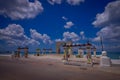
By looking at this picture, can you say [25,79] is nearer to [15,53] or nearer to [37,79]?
[37,79]

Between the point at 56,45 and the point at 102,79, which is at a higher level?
the point at 56,45

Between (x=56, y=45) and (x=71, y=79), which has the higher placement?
(x=56, y=45)

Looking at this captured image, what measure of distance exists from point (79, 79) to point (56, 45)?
37722 millimetres

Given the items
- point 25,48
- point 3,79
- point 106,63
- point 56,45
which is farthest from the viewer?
point 56,45

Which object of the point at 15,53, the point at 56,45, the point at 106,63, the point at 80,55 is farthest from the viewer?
the point at 56,45

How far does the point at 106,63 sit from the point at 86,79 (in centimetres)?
803

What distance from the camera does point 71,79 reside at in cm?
881

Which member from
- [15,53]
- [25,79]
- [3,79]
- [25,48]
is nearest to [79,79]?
[25,79]

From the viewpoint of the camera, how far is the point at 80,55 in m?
35.7

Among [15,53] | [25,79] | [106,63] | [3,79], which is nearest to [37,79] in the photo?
[25,79]

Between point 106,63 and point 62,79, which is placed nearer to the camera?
point 62,79

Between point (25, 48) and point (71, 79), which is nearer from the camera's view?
point (71, 79)

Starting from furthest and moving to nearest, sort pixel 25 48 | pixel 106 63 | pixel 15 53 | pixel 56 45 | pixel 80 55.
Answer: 1. pixel 56 45
2. pixel 15 53
3. pixel 25 48
4. pixel 80 55
5. pixel 106 63

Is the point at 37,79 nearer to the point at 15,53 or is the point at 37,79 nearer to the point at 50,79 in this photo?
the point at 50,79
